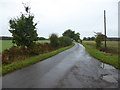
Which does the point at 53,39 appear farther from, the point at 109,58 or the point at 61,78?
the point at 61,78

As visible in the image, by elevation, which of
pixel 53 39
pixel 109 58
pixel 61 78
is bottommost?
pixel 61 78

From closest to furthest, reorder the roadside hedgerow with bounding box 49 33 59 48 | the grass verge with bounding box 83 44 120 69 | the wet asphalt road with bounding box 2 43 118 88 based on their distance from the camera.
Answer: the wet asphalt road with bounding box 2 43 118 88 → the grass verge with bounding box 83 44 120 69 → the roadside hedgerow with bounding box 49 33 59 48

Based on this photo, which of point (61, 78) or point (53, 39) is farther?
point (53, 39)

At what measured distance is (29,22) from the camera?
1319cm

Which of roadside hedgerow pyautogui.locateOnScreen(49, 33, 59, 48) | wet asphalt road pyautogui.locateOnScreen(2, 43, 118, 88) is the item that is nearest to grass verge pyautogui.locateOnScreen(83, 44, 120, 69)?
wet asphalt road pyautogui.locateOnScreen(2, 43, 118, 88)

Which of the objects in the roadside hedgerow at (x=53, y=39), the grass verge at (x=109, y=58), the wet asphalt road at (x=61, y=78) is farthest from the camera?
the roadside hedgerow at (x=53, y=39)

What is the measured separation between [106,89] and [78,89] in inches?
45.9

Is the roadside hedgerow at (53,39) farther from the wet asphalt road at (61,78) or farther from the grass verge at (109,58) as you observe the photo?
the wet asphalt road at (61,78)

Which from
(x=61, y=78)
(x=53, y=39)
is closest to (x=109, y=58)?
(x=61, y=78)

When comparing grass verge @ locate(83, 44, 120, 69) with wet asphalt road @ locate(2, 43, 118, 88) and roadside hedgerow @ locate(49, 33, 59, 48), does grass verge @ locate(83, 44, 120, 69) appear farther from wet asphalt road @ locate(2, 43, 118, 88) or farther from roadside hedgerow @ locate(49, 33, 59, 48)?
roadside hedgerow @ locate(49, 33, 59, 48)

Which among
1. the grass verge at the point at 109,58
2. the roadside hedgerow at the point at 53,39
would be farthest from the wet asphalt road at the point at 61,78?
the roadside hedgerow at the point at 53,39

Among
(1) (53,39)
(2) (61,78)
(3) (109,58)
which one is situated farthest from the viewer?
(1) (53,39)

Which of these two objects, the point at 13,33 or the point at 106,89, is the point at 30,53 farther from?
the point at 106,89

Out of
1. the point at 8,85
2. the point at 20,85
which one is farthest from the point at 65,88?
the point at 8,85
